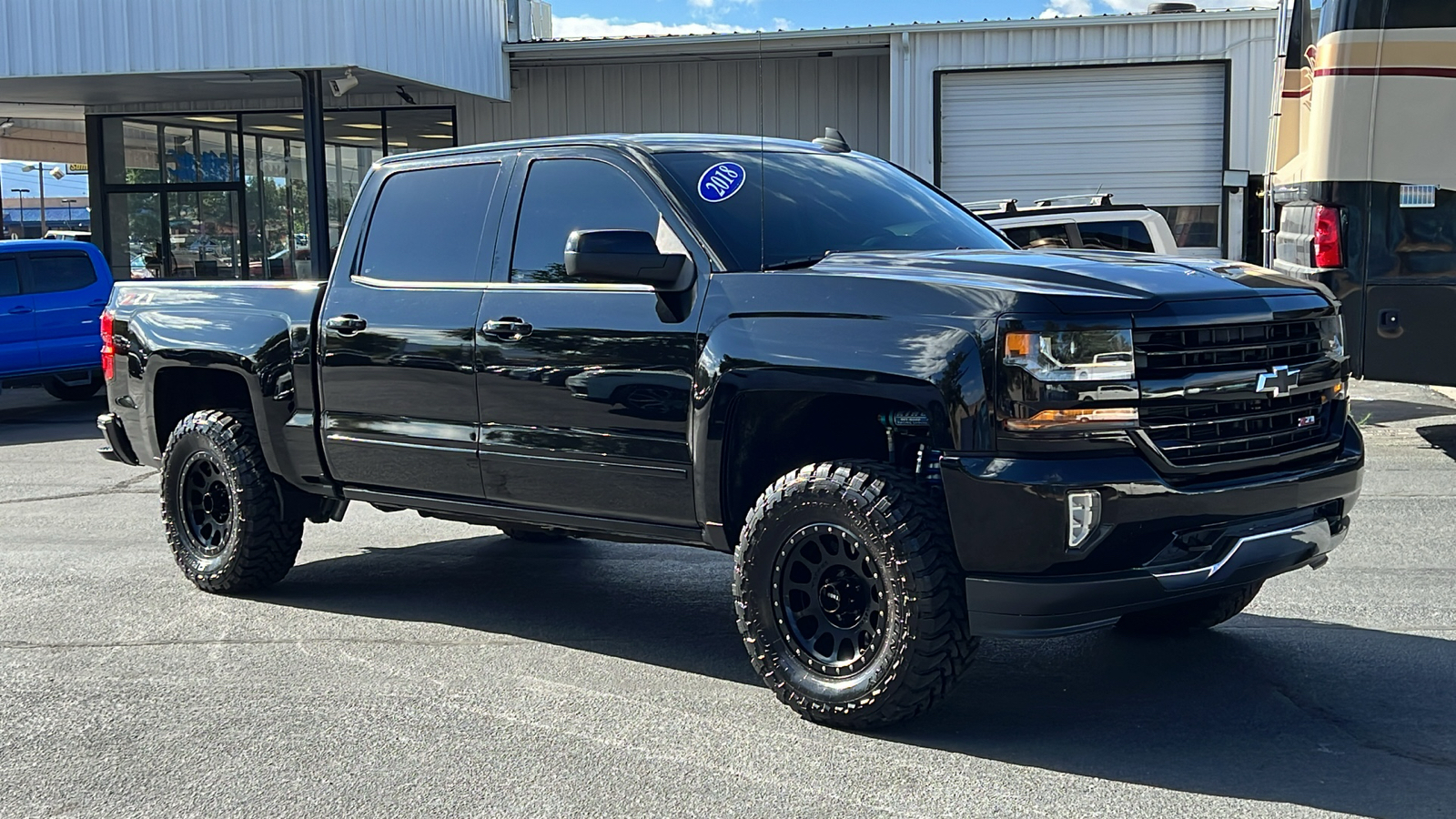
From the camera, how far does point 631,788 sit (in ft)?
13.8

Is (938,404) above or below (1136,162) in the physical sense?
below

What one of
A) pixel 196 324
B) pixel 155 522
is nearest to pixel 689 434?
pixel 196 324

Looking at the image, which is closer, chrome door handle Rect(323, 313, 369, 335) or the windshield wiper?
the windshield wiper

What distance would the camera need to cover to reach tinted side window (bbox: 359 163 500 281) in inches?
235

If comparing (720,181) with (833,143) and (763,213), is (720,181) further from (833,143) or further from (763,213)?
(833,143)

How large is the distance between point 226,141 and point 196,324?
17469 mm

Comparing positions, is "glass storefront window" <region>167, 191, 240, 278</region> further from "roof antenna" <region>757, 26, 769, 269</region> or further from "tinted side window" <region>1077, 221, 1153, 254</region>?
"roof antenna" <region>757, 26, 769, 269</region>

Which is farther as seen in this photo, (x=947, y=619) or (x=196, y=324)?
(x=196, y=324)

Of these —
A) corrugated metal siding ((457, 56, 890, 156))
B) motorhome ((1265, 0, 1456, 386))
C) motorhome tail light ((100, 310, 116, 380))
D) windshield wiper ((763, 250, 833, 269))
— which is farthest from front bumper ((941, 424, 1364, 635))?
corrugated metal siding ((457, 56, 890, 156))

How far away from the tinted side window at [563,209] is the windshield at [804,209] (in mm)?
187

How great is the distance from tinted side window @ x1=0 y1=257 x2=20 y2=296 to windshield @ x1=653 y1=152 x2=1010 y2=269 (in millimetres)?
11804

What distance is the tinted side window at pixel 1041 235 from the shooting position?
11.4 metres

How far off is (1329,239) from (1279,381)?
5209mm

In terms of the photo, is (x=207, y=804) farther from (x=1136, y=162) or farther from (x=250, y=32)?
(x=1136, y=162)
